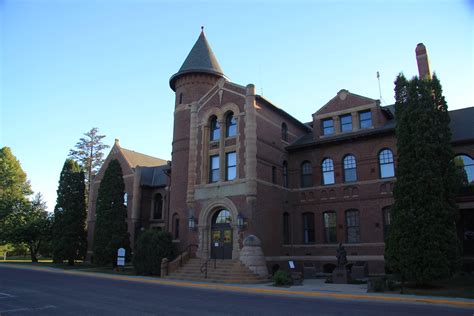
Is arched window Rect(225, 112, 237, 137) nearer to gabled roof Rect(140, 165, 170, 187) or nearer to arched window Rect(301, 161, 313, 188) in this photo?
arched window Rect(301, 161, 313, 188)

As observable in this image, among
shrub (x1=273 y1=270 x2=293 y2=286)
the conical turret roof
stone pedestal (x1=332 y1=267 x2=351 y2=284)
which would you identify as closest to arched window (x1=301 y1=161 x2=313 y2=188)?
stone pedestal (x1=332 y1=267 x2=351 y2=284)

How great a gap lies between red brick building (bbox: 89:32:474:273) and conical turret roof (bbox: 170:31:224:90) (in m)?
3.19

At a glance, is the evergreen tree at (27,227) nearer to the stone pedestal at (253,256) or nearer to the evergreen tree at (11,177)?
the evergreen tree at (11,177)

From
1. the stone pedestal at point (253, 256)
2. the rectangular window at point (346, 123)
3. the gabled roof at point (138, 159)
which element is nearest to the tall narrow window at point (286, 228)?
the stone pedestal at point (253, 256)

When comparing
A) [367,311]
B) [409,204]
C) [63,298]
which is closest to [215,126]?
[409,204]

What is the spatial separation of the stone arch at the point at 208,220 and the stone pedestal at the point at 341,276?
6804mm

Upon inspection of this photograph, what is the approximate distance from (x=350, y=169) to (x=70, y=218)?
2685 cm

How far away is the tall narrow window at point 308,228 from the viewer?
27328mm

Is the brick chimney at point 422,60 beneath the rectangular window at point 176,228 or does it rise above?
above

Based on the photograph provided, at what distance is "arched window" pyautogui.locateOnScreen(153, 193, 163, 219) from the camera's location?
39.8m

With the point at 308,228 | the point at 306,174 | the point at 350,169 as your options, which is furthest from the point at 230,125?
the point at 308,228

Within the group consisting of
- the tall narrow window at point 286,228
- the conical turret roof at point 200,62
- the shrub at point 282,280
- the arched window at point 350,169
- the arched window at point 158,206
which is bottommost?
the shrub at point 282,280

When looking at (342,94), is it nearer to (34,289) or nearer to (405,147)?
(405,147)

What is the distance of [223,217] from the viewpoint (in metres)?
25.9
